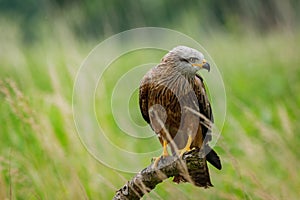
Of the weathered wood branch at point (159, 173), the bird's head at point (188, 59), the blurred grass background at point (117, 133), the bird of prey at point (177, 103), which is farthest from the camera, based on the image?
the blurred grass background at point (117, 133)

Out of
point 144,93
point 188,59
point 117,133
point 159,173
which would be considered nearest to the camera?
point 159,173

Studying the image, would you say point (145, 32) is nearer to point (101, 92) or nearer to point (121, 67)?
point (121, 67)

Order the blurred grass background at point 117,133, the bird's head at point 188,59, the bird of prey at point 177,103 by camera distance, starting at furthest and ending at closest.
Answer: the blurred grass background at point 117,133, the bird of prey at point 177,103, the bird's head at point 188,59

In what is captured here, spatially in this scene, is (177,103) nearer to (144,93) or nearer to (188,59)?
(144,93)

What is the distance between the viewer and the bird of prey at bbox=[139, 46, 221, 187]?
3.50 m

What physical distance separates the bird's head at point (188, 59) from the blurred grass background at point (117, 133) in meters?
0.36

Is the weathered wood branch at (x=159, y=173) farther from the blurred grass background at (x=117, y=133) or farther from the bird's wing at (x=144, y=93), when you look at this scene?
the bird's wing at (x=144, y=93)

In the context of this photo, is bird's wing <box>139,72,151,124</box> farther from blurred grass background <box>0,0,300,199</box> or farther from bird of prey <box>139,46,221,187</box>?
blurred grass background <box>0,0,300,199</box>

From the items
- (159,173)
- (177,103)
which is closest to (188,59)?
(177,103)

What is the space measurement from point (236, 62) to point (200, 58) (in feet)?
18.3

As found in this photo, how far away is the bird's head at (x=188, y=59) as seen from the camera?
11.1ft

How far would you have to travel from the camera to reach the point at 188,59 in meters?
3.41

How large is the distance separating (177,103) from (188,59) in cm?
33

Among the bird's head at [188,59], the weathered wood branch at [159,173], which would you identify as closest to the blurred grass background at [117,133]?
the weathered wood branch at [159,173]
